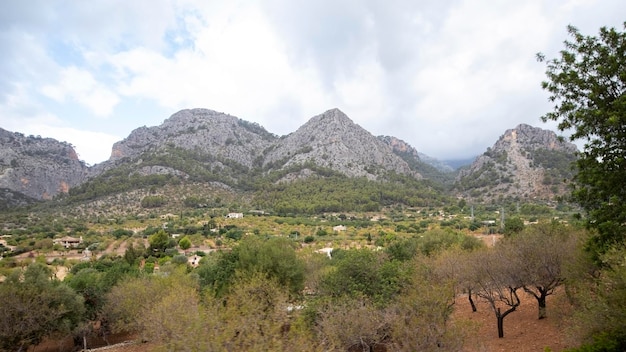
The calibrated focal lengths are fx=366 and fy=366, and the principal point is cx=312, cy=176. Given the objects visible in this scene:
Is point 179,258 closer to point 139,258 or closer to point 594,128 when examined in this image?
point 139,258

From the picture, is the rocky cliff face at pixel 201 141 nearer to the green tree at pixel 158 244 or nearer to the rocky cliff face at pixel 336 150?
the rocky cliff face at pixel 336 150

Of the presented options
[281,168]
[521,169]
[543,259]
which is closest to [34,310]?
[543,259]

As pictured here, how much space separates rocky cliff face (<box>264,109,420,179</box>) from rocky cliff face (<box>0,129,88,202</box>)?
3592 inches

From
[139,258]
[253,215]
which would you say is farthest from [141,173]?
[139,258]

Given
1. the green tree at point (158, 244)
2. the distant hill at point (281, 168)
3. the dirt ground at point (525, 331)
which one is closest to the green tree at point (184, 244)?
the green tree at point (158, 244)

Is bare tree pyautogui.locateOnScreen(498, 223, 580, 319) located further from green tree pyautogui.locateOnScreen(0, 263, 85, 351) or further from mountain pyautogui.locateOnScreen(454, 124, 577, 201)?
mountain pyautogui.locateOnScreen(454, 124, 577, 201)

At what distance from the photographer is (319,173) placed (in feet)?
479

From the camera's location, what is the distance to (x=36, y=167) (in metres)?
154

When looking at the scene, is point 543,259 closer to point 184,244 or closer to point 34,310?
point 34,310

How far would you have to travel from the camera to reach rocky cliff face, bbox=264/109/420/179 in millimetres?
155375

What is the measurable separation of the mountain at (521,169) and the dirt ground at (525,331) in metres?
101

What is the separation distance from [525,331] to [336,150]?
14211 centimetres

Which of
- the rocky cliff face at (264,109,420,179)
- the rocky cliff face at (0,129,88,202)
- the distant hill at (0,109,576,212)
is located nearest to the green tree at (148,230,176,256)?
the distant hill at (0,109,576,212)

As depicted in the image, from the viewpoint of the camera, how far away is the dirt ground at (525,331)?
642 inches
